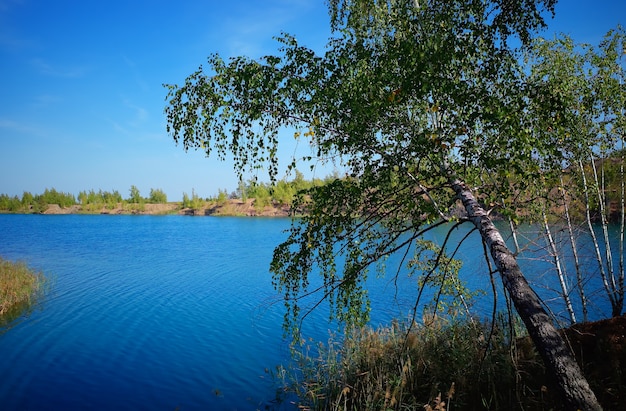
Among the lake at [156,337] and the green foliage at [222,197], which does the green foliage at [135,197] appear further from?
the lake at [156,337]

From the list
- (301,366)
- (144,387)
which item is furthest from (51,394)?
(301,366)

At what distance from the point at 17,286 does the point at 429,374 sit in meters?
19.4

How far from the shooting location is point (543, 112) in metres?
4.48

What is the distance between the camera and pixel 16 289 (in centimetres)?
1827

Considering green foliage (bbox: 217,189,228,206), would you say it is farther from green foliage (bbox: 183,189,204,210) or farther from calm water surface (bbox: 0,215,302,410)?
calm water surface (bbox: 0,215,302,410)

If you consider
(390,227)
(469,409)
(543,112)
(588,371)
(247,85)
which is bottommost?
(469,409)

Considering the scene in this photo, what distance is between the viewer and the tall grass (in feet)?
19.2

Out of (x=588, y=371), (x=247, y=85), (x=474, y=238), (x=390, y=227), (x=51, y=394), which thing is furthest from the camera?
(x=474, y=238)

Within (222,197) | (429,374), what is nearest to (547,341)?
(429,374)

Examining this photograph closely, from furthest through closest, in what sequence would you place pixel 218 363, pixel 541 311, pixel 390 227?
pixel 218 363, pixel 390 227, pixel 541 311

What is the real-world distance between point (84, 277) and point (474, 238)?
27348 mm

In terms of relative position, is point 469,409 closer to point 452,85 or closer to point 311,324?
point 452,85

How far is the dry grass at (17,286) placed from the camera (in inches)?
669

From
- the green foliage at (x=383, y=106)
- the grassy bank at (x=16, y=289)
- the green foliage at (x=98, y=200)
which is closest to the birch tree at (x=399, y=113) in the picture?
the green foliage at (x=383, y=106)
